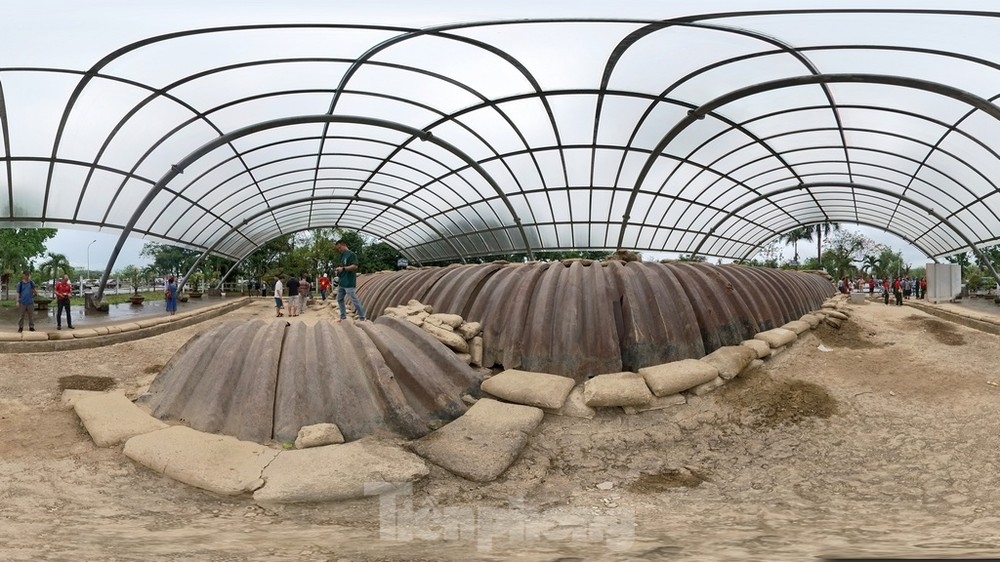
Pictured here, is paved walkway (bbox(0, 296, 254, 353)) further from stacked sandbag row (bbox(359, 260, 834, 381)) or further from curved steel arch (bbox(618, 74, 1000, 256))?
curved steel arch (bbox(618, 74, 1000, 256))

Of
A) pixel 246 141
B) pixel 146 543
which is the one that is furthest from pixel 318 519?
pixel 246 141

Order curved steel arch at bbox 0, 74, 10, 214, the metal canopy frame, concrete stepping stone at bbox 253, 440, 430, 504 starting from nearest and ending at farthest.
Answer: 1. concrete stepping stone at bbox 253, 440, 430, 504
2. the metal canopy frame
3. curved steel arch at bbox 0, 74, 10, 214

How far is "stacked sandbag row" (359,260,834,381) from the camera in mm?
5789

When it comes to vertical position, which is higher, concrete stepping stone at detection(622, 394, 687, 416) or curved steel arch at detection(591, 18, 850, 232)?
curved steel arch at detection(591, 18, 850, 232)

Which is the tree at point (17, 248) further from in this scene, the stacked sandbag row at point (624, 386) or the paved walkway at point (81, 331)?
the stacked sandbag row at point (624, 386)

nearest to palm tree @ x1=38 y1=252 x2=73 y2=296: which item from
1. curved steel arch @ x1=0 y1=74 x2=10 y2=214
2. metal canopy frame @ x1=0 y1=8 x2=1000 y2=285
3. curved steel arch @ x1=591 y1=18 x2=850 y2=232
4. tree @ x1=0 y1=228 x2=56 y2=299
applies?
tree @ x1=0 y1=228 x2=56 y2=299

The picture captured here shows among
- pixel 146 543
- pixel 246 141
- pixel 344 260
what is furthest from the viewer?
pixel 246 141

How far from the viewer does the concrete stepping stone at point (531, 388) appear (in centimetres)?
500

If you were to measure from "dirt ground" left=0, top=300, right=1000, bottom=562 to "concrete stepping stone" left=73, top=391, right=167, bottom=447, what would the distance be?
0.13 metres

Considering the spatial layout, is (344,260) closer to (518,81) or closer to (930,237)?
(518,81)

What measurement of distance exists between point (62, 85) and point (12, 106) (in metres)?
2.03

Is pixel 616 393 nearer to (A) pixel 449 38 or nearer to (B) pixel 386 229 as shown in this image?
(A) pixel 449 38

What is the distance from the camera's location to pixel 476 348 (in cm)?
612

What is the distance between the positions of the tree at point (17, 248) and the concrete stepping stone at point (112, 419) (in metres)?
29.3
